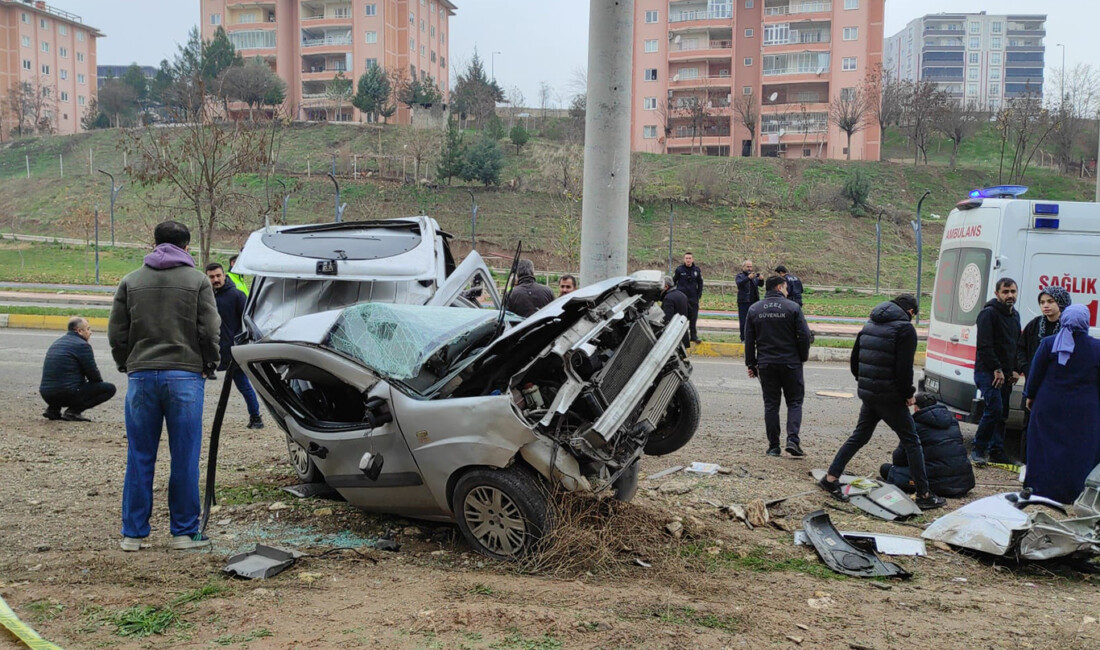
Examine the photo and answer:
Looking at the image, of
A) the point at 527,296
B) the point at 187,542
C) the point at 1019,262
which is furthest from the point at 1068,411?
the point at 187,542

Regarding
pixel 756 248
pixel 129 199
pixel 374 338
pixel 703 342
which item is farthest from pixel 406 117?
pixel 374 338

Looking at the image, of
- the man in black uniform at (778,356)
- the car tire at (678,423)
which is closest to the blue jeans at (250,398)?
the car tire at (678,423)

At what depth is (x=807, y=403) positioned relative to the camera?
35.8 ft

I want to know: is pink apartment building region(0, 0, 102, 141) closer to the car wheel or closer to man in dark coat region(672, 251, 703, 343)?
man in dark coat region(672, 251, 703, 343)

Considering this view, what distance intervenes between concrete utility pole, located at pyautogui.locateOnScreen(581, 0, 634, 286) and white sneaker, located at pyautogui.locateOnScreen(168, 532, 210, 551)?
375 centimetres

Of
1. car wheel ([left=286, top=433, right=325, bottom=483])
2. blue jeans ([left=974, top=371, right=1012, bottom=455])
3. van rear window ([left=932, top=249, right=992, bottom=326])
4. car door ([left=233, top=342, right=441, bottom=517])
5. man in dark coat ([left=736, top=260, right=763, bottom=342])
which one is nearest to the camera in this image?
car door ([left=233, top=342, right=441, bottom=517])

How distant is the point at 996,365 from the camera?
8.13m

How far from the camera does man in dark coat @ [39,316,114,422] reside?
889cm

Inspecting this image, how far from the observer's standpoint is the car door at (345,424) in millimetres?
5156

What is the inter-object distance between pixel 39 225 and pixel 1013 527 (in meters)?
49.3

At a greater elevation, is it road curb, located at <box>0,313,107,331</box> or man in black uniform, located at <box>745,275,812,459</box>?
man in black uniform, located at <box>745,275,812,459</box>

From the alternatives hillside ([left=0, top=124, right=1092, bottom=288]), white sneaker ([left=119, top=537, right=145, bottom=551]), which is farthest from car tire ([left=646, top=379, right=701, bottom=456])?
hillside ([left=0, top=124, right=1092, bottom=288])

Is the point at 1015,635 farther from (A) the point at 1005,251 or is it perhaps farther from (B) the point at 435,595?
(A) the point at 1005,251

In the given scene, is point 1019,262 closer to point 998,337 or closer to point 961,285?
point 961,285
